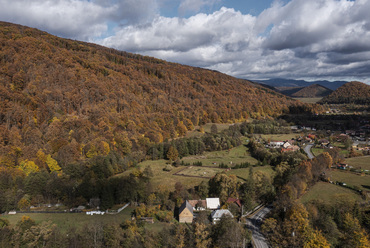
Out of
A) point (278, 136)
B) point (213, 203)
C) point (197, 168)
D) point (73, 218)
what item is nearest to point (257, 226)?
point (213, 203)

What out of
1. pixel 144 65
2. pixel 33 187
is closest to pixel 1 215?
pixel 33 187

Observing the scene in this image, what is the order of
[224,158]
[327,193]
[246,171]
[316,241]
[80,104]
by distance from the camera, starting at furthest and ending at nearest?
[80,104]
[224,158]
[246,171]
[327,193]
[316,241]

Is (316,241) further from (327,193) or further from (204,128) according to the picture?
(204,128)

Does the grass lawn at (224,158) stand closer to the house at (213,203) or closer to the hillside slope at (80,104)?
the hillside slope at (80,104)

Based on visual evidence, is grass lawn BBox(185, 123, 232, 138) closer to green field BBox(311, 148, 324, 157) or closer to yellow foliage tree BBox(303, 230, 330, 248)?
green field BBox(311, 148, 324, 157)

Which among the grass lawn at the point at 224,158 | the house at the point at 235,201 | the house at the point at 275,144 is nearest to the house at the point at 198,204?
the house at the point at 235,201
